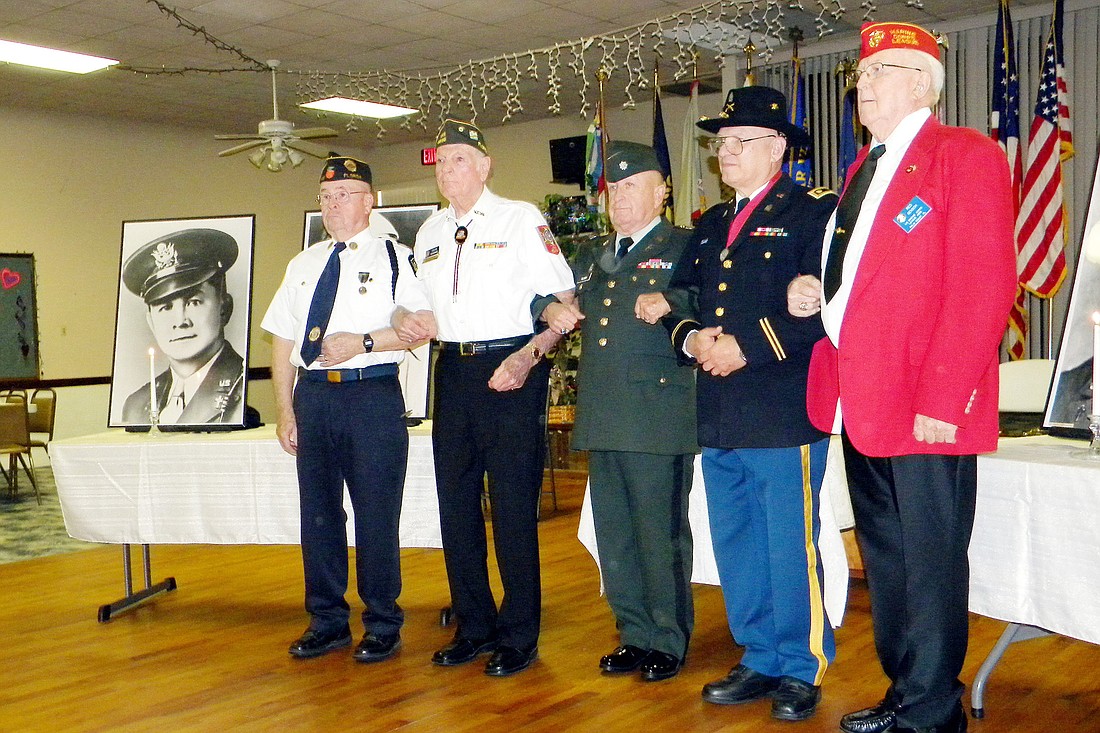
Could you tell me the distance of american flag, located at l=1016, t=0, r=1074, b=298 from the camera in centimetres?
632

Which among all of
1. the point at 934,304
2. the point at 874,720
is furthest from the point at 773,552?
the point at 934,304

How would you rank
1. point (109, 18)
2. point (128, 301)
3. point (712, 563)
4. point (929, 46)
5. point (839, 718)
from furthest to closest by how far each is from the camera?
1. point (109, 18)
2. point (128, 301)
3. point (712, 563)
4. point (839, 718)
5. point (929, 46)

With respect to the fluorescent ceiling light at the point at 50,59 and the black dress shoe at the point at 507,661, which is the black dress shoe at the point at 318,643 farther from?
the fluorescent ceiling light at the point at 50,59

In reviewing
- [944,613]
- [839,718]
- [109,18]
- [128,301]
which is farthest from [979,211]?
[109,18]

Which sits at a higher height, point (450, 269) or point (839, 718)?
point (450, 269)

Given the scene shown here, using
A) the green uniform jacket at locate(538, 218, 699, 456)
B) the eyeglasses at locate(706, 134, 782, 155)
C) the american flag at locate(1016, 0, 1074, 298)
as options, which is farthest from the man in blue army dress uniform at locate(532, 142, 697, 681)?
the american flag at locate(1016, 0, 1074, 298)

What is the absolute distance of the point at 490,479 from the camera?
3.16 m

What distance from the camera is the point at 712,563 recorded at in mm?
3359

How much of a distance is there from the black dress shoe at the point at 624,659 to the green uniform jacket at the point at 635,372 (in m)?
0.63

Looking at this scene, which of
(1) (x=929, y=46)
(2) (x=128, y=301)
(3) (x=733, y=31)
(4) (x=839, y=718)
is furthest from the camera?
(3) (x=733, y=31)

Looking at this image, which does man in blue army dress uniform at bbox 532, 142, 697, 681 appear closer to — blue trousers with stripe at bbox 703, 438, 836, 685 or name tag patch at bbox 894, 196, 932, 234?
blue trousers with stripe at bbox 703, 438, 836, 685

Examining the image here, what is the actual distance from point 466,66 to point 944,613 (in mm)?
7234

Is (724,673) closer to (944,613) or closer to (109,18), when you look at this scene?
(944,613)

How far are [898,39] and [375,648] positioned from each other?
7.80 feet
